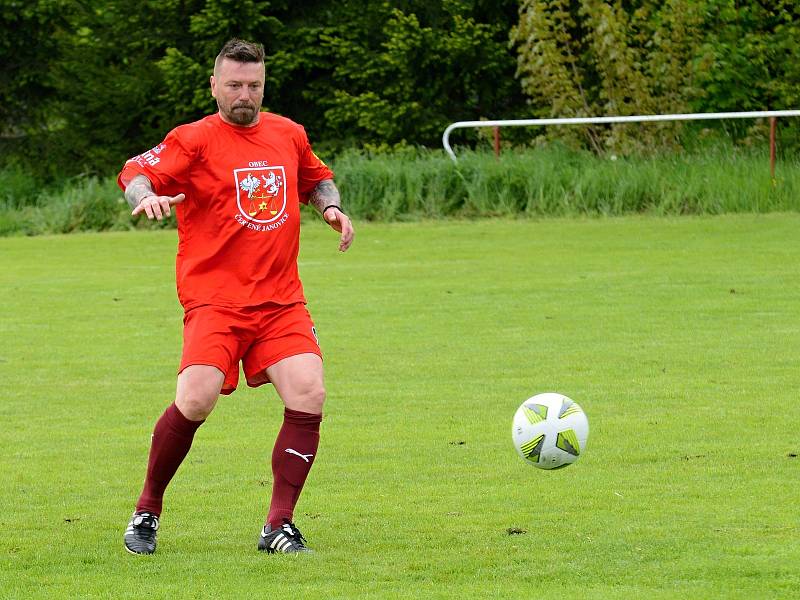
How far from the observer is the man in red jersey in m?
6.11

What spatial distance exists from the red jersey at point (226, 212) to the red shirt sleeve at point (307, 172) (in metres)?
0.28

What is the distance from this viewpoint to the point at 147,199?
230 inches

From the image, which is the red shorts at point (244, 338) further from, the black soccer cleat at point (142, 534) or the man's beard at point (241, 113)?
the man's beard at point (241, 113)

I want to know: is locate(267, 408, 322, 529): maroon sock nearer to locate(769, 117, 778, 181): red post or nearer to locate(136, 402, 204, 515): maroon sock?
locate(136, 402, 204, 515): maroon sock

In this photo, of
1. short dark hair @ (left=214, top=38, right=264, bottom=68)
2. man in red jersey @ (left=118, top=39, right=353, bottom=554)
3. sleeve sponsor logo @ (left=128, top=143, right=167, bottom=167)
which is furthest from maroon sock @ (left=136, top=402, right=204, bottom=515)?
short dark hair @ (left=214, top=38, right=264, bottom=68)

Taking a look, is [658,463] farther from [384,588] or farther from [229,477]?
[384,588]

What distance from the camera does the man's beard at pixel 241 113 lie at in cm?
622

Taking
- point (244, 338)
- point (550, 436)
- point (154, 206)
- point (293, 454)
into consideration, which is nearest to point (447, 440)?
point (550, 436)

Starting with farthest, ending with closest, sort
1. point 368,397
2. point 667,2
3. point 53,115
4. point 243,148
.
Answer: point 53,115
point 667,2
point 368,397
point 243,148

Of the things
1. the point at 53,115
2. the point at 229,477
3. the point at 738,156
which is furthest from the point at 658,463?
the point at 53,115

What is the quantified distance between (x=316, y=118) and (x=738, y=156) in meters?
14.6

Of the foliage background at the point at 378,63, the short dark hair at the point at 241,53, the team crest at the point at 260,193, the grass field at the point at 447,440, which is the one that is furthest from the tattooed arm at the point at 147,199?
the foliage background at the point at 378,63

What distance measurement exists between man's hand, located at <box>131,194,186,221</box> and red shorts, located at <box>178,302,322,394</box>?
0.51 meters

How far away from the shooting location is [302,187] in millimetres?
6664
